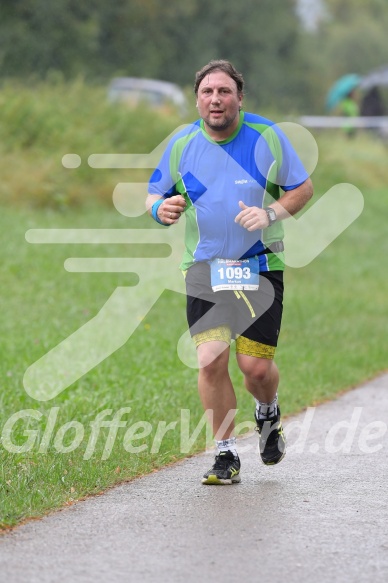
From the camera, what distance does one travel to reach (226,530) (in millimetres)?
5555

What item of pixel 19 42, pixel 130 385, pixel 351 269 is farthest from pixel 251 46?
pixel 130 385

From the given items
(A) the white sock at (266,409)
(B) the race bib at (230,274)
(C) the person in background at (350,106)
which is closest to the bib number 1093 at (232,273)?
(B) the race bib at (230,274)

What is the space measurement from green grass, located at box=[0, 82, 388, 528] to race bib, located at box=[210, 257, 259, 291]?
1208 mm


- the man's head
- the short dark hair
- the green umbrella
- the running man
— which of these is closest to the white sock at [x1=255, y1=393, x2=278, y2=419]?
the running man

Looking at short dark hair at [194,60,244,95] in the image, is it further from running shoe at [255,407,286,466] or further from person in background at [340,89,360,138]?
person in background at [340,89,360,138]

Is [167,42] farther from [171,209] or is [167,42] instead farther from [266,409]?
Result: [171,209]

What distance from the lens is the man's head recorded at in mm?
6434

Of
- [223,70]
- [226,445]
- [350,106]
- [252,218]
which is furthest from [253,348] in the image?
[350,106]

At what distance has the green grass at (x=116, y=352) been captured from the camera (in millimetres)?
6930

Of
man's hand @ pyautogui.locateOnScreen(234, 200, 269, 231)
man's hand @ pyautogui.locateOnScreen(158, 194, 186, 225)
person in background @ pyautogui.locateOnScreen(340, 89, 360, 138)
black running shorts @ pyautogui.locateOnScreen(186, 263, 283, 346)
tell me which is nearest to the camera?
man's hand @ pyautogui.locateOnScreen(234, 200, 269, 231)

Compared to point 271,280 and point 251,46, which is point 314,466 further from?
point 251,46

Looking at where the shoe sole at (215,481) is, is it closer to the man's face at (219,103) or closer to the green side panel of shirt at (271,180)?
the green side panel of shirt at (271,180)

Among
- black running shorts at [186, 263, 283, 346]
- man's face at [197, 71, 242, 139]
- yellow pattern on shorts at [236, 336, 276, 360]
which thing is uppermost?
man's face at [197, 71, 242, 139]

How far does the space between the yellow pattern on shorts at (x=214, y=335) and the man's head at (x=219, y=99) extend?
1006 millimetres
